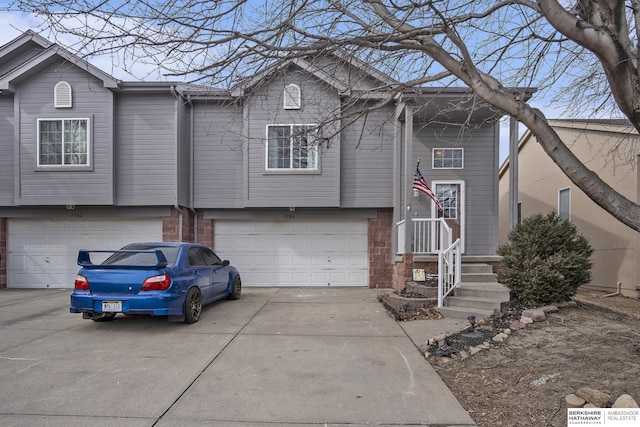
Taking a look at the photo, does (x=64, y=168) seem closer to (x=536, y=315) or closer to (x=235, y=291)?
(x=235, y=291)

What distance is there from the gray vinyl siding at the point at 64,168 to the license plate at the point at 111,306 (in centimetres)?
576

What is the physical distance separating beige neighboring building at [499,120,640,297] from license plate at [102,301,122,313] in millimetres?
9275

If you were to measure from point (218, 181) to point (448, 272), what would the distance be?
6940 mm

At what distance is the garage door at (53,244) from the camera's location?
39.2 ft

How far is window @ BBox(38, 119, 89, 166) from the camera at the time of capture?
11352 millimetres

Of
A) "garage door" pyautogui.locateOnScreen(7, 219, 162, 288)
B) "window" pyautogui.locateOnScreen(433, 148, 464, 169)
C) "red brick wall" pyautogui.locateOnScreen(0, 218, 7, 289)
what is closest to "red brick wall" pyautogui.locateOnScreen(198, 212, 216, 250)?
"garage door" pyautogui.locateOnScreen(7, 219, 162, 288)

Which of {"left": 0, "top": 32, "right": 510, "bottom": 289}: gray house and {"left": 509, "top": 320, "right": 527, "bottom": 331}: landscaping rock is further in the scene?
{"left": 0, "top": 32, "right": 510, "bottom": 289}: gray house

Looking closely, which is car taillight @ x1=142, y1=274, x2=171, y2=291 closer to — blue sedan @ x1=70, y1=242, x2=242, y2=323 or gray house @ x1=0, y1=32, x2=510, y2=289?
blue sedan @ x1=70, y1=242, x2=242, y2=323

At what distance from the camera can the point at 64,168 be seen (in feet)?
37.0

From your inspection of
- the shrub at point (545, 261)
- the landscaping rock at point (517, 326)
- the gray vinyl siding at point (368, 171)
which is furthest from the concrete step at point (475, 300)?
the gray vinyl siding at point (368, 171)

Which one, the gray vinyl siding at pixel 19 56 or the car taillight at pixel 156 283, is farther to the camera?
the gray vinyl siding at pixel 19 56

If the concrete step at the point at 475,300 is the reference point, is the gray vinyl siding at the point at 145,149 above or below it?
→ above

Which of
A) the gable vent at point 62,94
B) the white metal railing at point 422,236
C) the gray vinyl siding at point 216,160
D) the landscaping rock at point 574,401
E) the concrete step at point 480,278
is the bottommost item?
the landscaping rock at point 574,401

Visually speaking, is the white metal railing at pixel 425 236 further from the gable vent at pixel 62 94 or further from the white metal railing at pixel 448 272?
the gable vent at pixel 62 94
